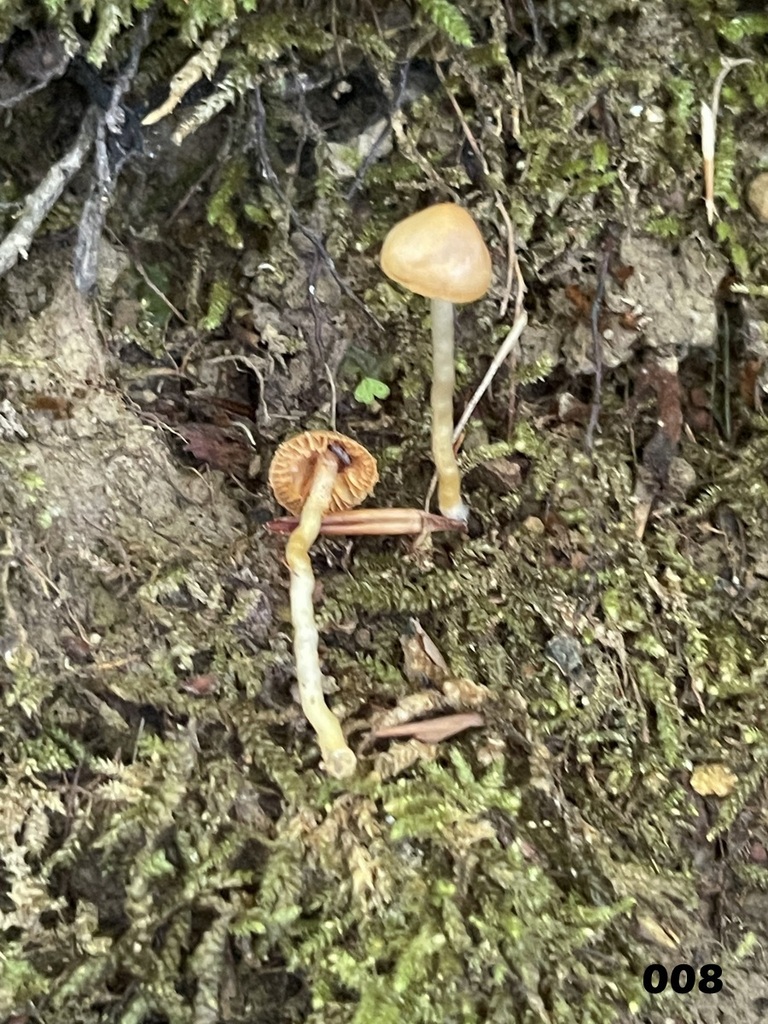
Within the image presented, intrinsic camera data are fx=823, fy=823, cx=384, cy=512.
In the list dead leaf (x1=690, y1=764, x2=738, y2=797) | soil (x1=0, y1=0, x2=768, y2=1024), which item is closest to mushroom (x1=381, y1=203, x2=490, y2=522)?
soil (x1=0, y1=0, x2=768, y2=1024)

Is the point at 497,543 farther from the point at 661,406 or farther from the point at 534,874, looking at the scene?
the point at 534,874

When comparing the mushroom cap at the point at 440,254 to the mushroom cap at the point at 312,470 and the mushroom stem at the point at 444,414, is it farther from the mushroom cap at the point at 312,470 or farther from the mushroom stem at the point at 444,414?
the mushroom cap at the point at 312,470

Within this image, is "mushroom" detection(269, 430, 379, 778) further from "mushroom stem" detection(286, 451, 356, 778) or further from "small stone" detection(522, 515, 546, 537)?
"small stone" detection(522, 515, 546, 537)

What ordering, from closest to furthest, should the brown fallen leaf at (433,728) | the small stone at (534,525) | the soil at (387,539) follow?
the soil at (387,539)
the brown fallen leaf at (433,728)
the small stone at (534,525)

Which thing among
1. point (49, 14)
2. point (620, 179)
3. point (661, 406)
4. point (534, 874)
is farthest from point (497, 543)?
point (49, 14)

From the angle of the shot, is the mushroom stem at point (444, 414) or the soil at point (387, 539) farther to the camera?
the mushroom stem at point (444, 414)

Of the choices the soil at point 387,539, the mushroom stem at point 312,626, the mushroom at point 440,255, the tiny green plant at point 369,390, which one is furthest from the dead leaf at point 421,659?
the mushroom at point 440,255
